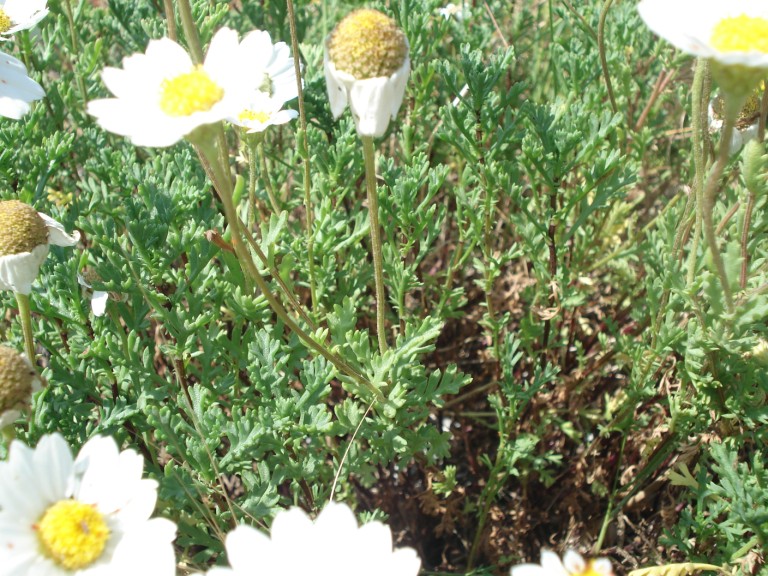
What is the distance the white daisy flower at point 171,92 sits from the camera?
95 cm

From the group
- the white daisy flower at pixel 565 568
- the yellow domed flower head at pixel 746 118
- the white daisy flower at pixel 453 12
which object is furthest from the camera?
the white daisy flower at pixel 453 12

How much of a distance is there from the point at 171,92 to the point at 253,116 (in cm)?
49

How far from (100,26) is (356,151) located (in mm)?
1037

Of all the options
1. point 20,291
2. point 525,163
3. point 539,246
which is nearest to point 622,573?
point 539,246

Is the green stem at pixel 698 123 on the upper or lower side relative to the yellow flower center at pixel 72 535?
upper

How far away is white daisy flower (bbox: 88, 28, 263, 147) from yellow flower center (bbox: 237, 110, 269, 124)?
350 millimetres

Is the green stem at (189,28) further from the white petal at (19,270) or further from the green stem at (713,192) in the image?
the green stem at (713,192)

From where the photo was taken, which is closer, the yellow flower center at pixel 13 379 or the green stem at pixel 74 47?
the yellow flower center at pixel 13 379

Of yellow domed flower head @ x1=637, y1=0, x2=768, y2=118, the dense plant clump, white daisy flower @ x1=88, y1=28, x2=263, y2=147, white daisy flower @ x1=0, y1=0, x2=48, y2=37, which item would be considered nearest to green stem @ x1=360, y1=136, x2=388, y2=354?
the dense plant clump

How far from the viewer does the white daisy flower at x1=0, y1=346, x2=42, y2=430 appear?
3.23 ft

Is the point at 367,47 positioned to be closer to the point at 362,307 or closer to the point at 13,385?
the point at 13,385

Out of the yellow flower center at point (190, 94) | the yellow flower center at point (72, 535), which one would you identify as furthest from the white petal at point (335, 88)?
the yellow flower center at point (72, 535)

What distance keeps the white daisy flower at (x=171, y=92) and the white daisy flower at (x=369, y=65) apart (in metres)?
0.12

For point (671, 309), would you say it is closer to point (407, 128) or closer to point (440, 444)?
point (440, 444)
